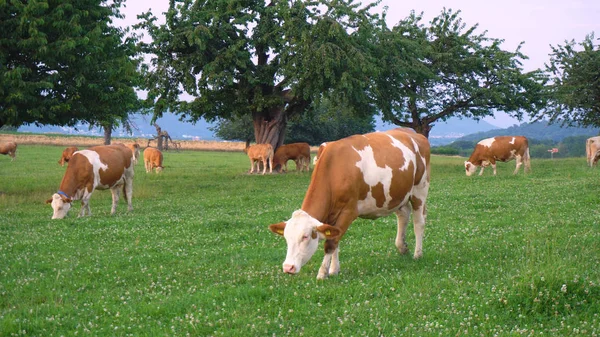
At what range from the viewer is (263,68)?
35812 mm

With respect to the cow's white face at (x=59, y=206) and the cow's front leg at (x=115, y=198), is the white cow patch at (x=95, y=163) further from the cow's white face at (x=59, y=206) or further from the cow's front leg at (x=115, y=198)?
the cow's white face at (x=59, y=206)

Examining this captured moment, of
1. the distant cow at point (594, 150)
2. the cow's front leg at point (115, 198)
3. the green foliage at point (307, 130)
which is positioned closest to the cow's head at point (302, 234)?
the cow's front leg at point (115, 198)

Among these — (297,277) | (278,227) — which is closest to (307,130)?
(297,277)

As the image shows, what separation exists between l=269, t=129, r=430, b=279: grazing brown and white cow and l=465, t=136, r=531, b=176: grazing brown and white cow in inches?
962

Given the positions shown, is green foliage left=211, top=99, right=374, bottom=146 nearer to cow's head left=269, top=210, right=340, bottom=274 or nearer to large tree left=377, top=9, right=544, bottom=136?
large tree left=377, top=9, right=544, bottom=136

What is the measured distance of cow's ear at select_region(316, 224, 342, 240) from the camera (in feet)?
29.0

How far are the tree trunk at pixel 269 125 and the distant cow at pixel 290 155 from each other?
2.01ft

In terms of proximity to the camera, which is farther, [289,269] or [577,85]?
[577,85]

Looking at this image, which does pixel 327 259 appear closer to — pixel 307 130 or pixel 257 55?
pixel 257 55

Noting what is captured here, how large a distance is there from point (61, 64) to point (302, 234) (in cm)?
1940

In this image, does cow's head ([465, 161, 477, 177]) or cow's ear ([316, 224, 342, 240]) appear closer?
cow's ear ([316, 224, 342, 240])

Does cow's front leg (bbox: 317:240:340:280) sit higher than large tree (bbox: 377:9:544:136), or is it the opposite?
large tree (bbox: 377:9:544:136)

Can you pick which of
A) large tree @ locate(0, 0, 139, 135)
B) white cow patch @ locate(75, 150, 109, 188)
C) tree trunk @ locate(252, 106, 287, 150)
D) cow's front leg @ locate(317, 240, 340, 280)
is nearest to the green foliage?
tree trunk @ locate(252, 106, 287, 150)

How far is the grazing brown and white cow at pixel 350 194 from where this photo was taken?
8914mm
